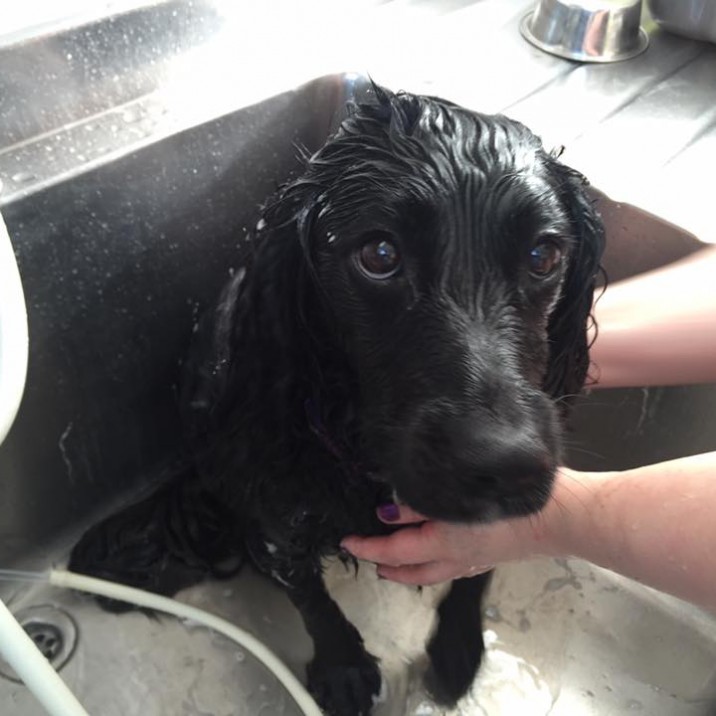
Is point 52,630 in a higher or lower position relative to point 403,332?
lower

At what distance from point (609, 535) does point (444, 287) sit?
291 millimetres

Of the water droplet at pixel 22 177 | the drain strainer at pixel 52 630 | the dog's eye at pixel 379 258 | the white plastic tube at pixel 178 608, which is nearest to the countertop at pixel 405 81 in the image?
the water droplet at pixel 22 177

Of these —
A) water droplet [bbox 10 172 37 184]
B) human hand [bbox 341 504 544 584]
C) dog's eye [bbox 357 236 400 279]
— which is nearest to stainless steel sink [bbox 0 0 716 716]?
water droplet [bbox 10 172 37 184]

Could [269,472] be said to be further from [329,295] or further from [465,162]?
[465,162]

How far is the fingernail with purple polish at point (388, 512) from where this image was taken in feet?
3.23

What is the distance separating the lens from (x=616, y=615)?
3.96 ft

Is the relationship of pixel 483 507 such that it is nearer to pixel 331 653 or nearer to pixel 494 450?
pixel 494 450

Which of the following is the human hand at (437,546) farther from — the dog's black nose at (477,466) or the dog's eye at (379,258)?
the dog's eye at (379,258)

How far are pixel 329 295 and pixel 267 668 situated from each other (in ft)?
2.01

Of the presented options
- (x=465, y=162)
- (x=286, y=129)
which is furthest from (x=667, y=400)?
(x=286, y=129)

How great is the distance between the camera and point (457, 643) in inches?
44.4

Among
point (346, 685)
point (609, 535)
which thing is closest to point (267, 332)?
point (609, 535)

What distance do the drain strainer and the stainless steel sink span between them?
0.5 inches

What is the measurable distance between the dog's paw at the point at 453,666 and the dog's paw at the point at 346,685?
0.08 metres
